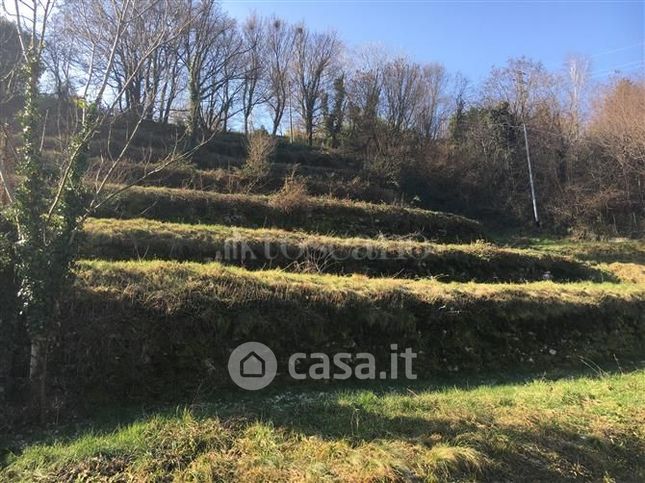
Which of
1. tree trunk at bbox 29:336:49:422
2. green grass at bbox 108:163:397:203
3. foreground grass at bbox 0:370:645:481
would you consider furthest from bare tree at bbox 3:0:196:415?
green grass at bbox 108:163:397:203

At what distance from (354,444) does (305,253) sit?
898 cm

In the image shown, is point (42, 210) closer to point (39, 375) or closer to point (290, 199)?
point (39, 375)

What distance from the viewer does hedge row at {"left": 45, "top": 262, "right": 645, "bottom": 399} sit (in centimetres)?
711

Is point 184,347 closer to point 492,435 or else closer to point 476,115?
point 492,435

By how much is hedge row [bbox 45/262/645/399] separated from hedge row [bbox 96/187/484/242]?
817 centimetres

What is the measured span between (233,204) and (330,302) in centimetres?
1054

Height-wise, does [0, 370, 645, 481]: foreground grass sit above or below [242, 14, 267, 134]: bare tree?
below

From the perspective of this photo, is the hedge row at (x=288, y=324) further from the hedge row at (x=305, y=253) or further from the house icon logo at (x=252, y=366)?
the hedge row at (x=305, y=253)

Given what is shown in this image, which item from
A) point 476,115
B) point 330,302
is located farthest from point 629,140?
point 330,302

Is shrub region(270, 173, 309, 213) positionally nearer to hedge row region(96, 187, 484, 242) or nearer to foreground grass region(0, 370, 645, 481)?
hedge row region(96, 187, 484, 242)

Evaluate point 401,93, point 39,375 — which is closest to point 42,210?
point 39,375

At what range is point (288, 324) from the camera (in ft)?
28.0

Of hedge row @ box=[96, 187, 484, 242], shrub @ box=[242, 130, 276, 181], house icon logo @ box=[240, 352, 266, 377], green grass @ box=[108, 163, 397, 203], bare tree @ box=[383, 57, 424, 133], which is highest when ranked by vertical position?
bare tree @ box=[383, 57, 424, 133]

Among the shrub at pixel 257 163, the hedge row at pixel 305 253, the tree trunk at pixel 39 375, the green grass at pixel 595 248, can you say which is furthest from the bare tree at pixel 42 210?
the green grass at pixel 595 248
